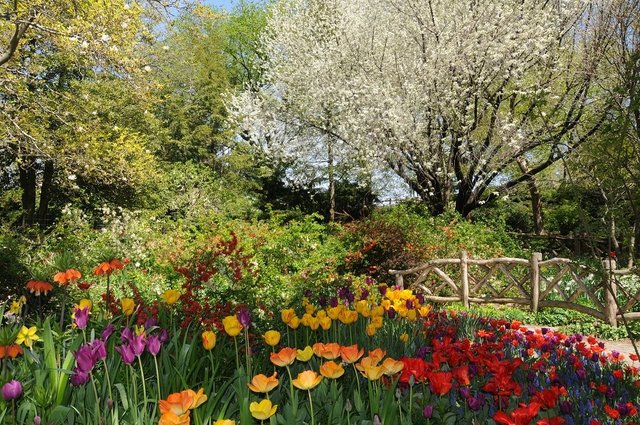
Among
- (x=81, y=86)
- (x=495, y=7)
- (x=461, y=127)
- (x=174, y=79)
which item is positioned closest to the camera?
(x=495, y=7)

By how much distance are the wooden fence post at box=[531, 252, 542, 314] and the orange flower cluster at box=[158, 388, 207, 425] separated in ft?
28.2

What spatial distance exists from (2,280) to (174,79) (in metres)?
19.3

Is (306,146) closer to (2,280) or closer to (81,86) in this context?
(81,86)

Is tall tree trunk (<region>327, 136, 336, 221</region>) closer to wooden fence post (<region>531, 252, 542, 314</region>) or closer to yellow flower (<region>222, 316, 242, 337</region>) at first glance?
wooden fence post (<region>531, 252, 542, 314</region>)

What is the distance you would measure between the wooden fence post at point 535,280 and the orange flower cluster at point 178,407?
8.61 meters

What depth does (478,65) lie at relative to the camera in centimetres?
1259

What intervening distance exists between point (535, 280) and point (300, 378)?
8.43 meters

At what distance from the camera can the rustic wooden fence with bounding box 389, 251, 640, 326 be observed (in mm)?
8289

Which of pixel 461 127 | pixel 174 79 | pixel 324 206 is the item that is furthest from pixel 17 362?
pixel 174 79

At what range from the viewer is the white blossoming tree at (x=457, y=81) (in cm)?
1228

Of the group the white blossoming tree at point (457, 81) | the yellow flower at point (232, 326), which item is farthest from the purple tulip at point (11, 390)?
the white blossoming tree at point (457, 81)

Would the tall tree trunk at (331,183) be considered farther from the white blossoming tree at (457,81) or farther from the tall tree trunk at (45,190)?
the tall tree trunk at (45,190)

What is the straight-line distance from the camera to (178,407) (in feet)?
5.27

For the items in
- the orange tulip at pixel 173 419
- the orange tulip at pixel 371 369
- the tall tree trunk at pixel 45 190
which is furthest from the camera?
the tall tree trunk at pixel 45 190
